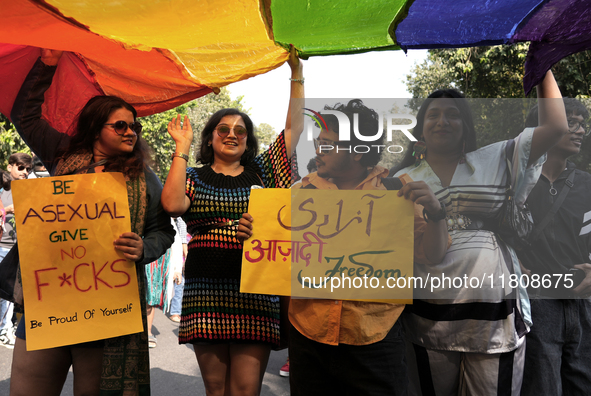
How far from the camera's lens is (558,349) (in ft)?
7.74

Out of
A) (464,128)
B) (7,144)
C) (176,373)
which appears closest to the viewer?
(464,128)

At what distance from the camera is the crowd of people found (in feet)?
6.89

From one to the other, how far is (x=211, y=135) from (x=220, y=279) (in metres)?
0.87

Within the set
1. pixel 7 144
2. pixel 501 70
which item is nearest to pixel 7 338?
pixel 7 144

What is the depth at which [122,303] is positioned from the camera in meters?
2.34

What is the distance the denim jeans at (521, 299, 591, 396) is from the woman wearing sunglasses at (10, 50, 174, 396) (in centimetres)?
185

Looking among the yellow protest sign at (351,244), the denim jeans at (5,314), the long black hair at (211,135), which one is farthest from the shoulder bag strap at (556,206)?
the denim jeans at (5,314)

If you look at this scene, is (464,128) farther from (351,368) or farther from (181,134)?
(181,134)

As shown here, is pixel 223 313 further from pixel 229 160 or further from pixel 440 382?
pixel 440 382

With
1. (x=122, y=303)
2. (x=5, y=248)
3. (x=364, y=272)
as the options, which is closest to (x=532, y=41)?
(x=364, y=272)

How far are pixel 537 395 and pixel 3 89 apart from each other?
311 cm

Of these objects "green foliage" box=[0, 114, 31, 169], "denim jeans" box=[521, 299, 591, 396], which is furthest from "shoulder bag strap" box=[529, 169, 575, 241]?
"green foliage" box=[0, 114, 31, 169]

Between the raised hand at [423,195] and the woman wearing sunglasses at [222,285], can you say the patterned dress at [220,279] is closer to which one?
the woman wearing sunglasses at [222,285]

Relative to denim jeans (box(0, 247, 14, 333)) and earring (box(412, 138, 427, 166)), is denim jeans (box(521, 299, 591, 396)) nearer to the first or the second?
earring (box(412, 138, 427, 166))
